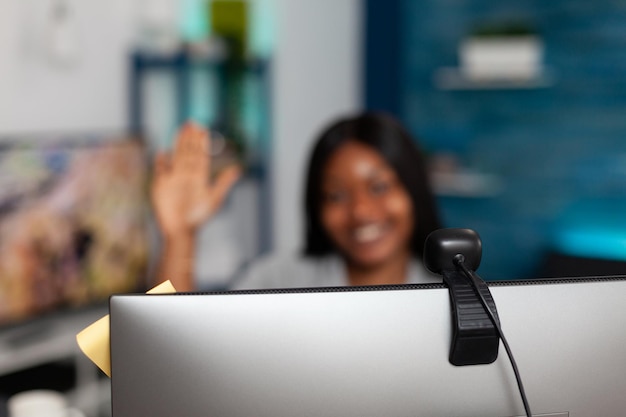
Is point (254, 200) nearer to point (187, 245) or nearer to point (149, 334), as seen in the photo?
point (187, 245)

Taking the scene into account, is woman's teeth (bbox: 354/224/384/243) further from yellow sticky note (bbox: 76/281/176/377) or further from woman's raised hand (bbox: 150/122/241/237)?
yellow sticky note (bbox: 76/281/176/377)

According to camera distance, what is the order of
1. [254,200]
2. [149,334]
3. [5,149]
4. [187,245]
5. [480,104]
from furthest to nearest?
[480,104] < [254,200] < [5,149] < [187,245] < [149,334]

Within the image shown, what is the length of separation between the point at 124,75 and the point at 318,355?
253 centimetres

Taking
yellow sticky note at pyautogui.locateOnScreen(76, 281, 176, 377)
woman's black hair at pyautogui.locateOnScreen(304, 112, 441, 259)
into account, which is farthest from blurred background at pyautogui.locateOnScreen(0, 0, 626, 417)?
yellow sticky note at pyautogui.locateOnScreen(76, 281, 176, 377)

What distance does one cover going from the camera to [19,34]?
9.09ft

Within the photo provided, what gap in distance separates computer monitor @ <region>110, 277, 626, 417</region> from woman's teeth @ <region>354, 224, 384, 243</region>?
4.25 feet

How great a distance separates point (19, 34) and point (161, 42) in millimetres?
594

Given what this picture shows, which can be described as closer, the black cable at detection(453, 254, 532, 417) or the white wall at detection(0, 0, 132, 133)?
the black cable at detection(453, 254, 532, 417)

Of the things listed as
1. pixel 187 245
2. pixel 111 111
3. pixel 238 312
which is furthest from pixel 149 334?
pixel 111 111

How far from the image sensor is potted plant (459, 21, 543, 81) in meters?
3.62

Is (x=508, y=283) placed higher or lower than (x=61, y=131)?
higher

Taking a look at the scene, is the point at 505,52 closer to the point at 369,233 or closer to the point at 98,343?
the point at 369,233

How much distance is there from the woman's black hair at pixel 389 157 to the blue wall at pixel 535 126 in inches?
59.6

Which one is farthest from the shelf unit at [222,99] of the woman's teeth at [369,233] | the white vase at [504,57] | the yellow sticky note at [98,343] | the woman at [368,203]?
the yellow sticky note at [98,343]
